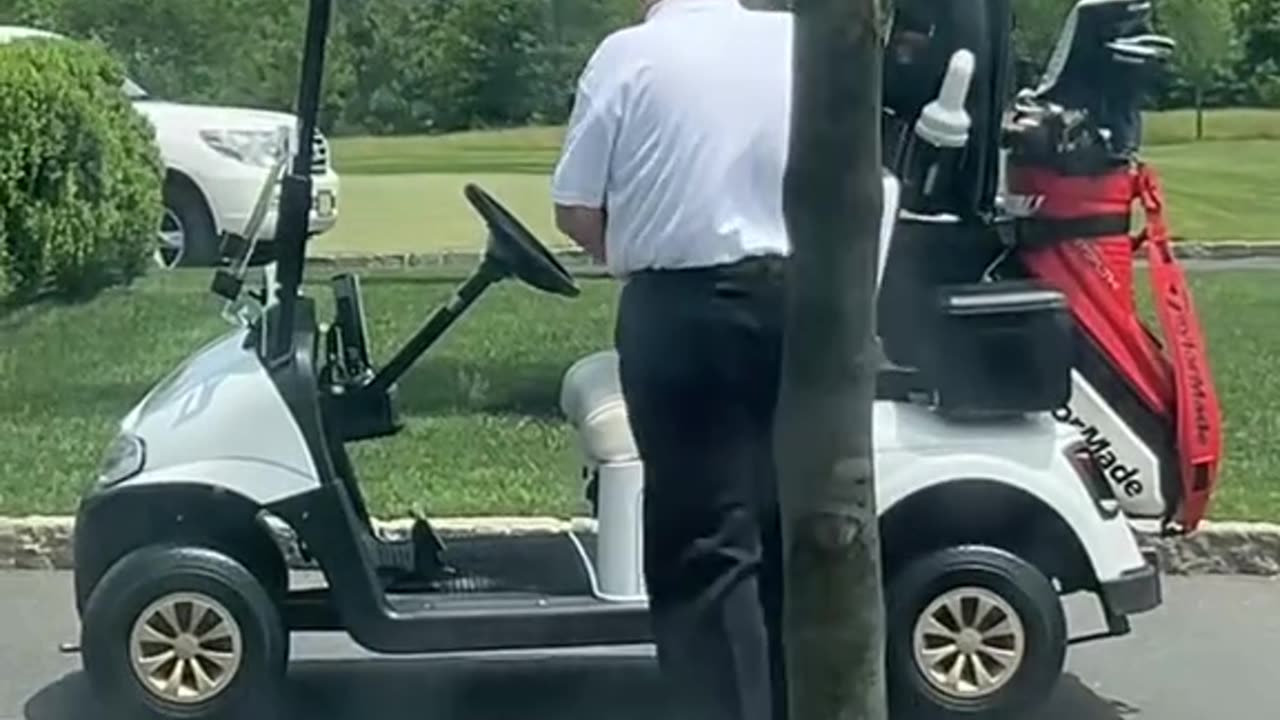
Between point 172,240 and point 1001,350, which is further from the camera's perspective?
point 172,240

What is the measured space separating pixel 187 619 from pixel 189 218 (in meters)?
9.31

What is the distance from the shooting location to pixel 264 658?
5.11m

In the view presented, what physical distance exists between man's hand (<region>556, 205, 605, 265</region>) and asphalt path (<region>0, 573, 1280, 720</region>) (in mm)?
1508

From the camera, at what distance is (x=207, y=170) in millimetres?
13977

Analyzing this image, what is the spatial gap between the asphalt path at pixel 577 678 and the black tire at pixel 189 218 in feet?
25.8

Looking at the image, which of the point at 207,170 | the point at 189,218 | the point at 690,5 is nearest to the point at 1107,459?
the point at 690,5

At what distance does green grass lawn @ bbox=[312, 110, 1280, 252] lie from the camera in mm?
16047

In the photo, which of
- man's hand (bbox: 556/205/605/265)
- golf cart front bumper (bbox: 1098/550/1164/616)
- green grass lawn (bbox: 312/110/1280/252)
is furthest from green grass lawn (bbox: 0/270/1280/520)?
man's hand (bbox: 556/205/605/265)

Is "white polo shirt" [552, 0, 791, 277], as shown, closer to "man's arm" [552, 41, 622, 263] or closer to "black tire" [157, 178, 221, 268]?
"man's arm" [552, 41, 622, 263]

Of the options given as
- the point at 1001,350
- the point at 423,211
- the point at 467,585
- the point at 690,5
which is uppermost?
the point at 690,5

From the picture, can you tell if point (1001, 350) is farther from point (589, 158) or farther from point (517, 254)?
point (589, 158)

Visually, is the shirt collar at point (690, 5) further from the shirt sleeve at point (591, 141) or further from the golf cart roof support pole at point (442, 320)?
the golf cart roof support pole at point (442, 320)

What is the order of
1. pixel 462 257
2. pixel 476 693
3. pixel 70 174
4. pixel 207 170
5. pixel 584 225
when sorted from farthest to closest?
pixel 462 257 < pixel 207 170 < pixel 70 174 < pixel 476 693 < pixel 584 225

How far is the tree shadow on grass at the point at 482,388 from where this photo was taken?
8.80 metres
